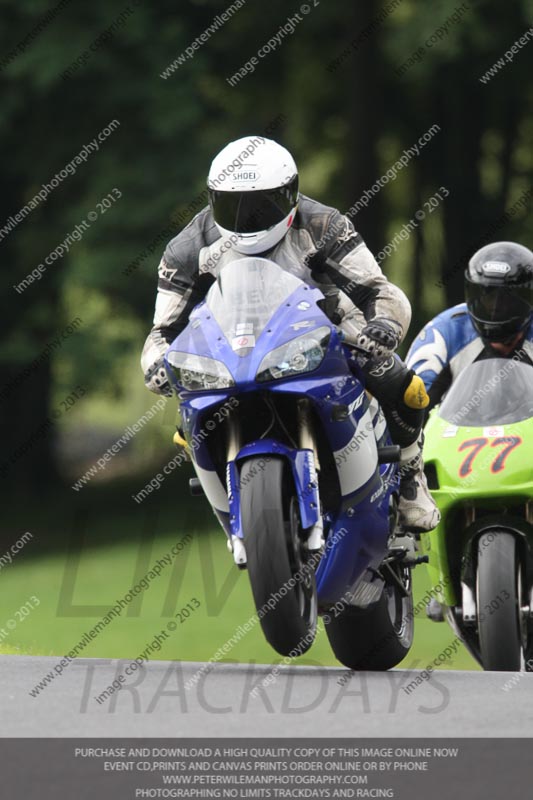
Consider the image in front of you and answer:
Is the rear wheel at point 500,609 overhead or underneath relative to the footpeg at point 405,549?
underneath

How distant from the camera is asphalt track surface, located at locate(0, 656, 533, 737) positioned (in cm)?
464

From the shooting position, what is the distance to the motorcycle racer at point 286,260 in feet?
20.3

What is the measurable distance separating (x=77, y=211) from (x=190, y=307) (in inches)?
441

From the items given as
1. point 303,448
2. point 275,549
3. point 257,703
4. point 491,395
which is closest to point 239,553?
point 275,549

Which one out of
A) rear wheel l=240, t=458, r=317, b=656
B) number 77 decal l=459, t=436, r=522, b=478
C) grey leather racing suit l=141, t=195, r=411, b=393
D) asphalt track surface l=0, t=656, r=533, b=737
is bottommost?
asphalt track surface l=0, t=656, r=533, b=737

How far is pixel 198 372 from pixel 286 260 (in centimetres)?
74

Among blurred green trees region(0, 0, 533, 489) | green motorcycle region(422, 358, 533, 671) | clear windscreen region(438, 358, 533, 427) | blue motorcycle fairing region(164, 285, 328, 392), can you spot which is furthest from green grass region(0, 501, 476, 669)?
blurred green trees region(0, 0, 533, 489)

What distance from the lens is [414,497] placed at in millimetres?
6930

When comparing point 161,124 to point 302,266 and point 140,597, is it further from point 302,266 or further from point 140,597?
point 302,266

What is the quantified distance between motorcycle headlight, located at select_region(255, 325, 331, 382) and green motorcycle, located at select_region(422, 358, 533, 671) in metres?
1.47

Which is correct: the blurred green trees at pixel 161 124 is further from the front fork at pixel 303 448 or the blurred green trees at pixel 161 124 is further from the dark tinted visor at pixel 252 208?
the front fork at pixel 303 448

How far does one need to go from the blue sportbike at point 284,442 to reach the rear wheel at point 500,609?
20.2 inches

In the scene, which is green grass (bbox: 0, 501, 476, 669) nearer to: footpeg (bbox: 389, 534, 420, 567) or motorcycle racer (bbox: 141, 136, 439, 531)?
footpeg (bbox: 389, 534, 420, 567)
